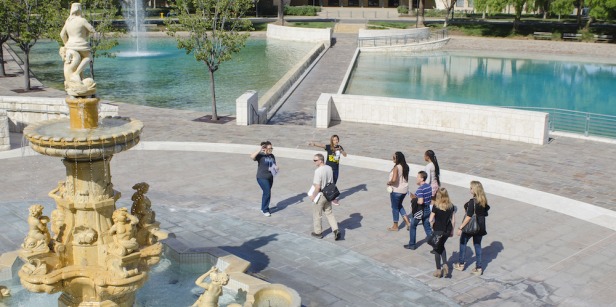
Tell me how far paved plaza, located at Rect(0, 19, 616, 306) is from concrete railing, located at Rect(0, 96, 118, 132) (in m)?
1.02

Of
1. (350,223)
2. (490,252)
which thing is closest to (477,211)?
(490,252)

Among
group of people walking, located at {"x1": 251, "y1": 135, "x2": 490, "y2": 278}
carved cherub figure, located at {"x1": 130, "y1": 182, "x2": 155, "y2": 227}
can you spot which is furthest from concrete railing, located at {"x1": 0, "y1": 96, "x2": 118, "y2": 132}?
carved cherub figure, located at {"x1": 130, "y1": 182, "x2": 155, "y2": 227}

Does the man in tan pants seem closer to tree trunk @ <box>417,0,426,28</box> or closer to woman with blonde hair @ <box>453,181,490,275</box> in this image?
woman with blonde hair @ <box>453,181,490,275</box>

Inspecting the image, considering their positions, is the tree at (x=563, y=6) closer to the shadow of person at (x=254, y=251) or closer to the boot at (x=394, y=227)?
the boot at (x=394, y=227)

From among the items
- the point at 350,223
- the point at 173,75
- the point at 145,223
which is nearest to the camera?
the point at 145,223

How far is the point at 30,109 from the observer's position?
834 inches

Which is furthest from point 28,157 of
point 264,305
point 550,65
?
point 550,65

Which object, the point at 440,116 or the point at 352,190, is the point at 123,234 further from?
the point at 440,116

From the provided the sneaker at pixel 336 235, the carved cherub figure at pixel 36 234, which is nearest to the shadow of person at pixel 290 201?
the sneaker at pixel 336 235

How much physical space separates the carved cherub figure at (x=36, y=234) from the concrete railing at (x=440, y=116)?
1401 centimetres

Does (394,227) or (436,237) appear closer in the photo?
(436,237)

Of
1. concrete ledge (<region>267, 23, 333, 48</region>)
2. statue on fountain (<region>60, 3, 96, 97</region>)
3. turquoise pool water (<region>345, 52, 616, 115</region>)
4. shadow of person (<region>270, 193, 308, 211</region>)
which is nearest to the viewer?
statue on fountain (<region>60, 3, 96, 97</region>)

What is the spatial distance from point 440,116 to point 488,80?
2143cm

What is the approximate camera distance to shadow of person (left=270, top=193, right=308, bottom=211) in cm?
1421
